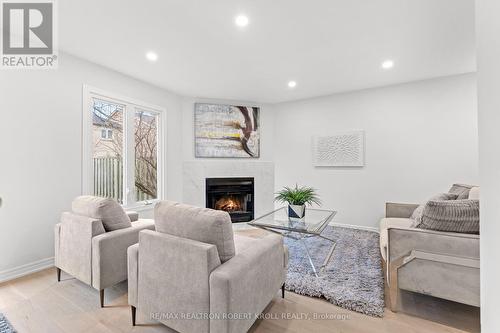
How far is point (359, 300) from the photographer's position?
6.27 ft

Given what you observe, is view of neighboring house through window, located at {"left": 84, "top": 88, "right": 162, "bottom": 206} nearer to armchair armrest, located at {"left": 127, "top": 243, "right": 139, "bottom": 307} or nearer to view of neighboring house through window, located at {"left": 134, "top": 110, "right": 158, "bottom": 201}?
view of neighboring house through window, located at {"left": 134, "top": 110, "right": 158, "bottom": 201}

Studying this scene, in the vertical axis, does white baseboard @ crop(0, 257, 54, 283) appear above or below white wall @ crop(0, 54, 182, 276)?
below

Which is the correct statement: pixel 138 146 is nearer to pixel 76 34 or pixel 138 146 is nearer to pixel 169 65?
pixel 169 65

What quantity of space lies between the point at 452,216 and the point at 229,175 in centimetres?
339

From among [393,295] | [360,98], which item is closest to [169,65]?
[360,98]

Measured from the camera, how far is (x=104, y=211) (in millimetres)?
2029

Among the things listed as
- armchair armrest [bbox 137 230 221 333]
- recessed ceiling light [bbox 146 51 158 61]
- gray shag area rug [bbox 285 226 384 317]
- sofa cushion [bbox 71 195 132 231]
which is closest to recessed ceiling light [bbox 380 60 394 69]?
gray shag area rug [bbox 285 226 384 317]

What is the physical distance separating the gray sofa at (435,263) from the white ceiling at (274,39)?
1.93 m

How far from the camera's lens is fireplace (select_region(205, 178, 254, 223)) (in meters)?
4.46

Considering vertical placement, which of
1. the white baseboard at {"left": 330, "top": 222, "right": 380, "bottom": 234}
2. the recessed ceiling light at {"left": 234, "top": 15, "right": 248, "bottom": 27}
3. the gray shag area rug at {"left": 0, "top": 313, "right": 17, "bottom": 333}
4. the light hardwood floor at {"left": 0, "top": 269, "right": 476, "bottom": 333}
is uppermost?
the recessed ceiling light at {"left": 234, "top": 15, "right": 248, "bottom": 27}

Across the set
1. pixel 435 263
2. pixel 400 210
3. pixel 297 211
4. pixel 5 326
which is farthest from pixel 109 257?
pixel 400 210

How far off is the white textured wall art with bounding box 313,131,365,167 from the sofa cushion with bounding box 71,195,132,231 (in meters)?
3.50

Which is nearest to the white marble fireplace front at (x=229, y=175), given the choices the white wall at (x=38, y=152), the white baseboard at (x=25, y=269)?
the white wall at (x=38, y=152)

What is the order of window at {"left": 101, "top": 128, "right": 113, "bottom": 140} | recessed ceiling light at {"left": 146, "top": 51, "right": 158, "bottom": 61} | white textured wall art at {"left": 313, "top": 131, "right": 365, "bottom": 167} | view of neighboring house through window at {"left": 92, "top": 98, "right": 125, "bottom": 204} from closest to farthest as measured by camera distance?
recessed ceiling light at {"left": 146, "top": 51, "right": 158, "bottom": 61} → view of neighboring house through window at {"left": 92, "top": 98, "right": 125, "bottom": 204} → window at {"left": 101, "top": 128, "right": 113, "bottom": 140} → white textured wall art at {"left": 313, "top": 131, "right": 365, "bottom": 167}
